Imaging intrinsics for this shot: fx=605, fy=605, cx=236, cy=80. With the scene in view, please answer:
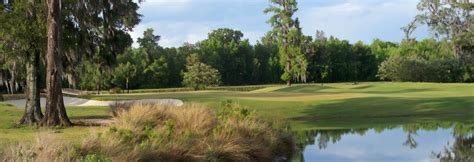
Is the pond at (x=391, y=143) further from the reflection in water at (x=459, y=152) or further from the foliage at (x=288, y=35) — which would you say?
the foliage at (x=288, y=35)

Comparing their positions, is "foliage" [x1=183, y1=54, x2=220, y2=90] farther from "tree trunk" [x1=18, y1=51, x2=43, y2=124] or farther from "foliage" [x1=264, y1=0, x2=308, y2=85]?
"tree trunk" [x1=18, y1=51, x2=43, y2=124]

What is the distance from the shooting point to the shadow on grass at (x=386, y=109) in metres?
29.7

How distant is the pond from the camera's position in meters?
16.1

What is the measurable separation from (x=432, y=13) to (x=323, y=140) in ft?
203

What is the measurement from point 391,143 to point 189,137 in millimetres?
8644

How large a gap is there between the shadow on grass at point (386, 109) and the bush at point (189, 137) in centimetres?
1233

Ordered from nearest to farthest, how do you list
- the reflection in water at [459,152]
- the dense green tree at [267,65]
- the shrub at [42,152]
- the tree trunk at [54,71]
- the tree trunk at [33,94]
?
the shrub at [42,152], the reflection in water at [459,152], the tree trunk at [54,71], the tree trunk at [33,94], the dense green tree at [267,65]

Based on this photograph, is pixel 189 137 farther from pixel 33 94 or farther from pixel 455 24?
pixel 455 24

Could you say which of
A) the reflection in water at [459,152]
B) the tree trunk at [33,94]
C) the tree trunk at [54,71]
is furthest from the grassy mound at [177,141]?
the tree trunk at [33,94]

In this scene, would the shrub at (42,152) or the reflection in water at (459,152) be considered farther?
the reflection in water at (459,152)

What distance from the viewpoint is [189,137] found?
42.9ft

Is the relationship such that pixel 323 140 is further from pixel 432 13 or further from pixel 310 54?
pixel 310 54

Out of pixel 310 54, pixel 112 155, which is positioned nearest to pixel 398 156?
pixel 112 155

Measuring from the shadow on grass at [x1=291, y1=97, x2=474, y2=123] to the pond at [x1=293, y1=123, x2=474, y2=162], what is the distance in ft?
15.4
